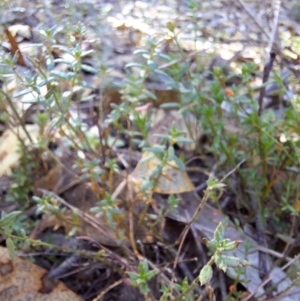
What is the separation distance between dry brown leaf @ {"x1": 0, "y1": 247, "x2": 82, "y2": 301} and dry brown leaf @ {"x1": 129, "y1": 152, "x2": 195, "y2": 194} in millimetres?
337

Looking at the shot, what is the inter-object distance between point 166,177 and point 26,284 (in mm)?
451

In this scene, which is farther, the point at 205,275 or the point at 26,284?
the point at 26,284

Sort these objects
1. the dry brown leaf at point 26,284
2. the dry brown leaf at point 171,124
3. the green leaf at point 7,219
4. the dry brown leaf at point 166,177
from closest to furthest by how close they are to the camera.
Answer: the green leaf at point 7,219
the dry brown leaf at point 26,284
the dry brown leaf at point 166,177
the dry brown leaf at point 171,124

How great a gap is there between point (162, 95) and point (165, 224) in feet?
1.72

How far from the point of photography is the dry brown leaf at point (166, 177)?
1354mm

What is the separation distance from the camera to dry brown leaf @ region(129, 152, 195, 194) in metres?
1.35

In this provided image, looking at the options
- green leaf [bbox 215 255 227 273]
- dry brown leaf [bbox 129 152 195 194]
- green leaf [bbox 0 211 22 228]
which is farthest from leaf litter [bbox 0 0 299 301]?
green leaf [bbox 215 255 227 273]

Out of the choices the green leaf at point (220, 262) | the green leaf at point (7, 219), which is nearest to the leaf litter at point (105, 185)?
the green leaf at point (7, 219)

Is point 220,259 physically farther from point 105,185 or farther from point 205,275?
point 105,185

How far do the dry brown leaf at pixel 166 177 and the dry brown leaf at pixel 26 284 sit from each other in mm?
Answer: 337

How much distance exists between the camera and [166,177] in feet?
4.45

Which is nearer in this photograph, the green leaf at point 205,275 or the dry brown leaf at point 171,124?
the green leaf at point 205,275

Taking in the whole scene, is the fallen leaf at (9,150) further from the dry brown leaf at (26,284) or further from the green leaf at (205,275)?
the green leaf at (205,275)

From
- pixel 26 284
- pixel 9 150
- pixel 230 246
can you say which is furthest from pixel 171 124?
pixel 230 246
